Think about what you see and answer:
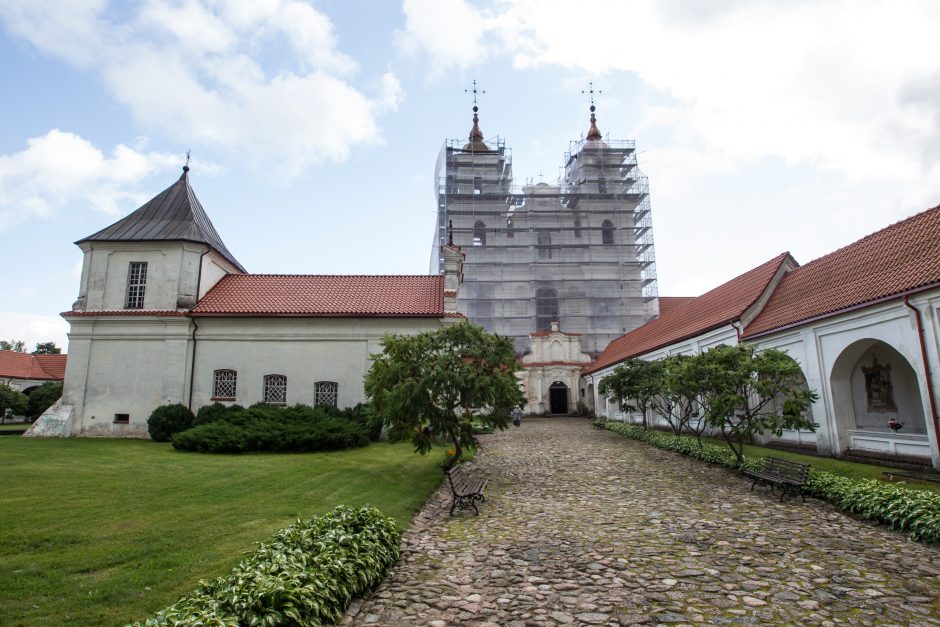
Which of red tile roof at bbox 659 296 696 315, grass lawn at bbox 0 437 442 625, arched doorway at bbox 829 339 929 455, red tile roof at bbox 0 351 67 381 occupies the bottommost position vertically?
grass lawn at bbox 0 437 442 625

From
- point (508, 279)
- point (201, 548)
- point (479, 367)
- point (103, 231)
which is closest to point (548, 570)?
point (201, 548)

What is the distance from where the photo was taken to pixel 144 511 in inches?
332

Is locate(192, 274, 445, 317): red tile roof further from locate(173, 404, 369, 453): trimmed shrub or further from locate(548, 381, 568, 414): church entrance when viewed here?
locate(548, 381, 568, 414): church entrance

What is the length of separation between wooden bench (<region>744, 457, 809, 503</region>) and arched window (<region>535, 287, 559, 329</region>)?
104ft

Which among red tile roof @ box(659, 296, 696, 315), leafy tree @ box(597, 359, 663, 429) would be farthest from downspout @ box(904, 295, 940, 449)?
red tile roof @ box(659, 296, 696, 315)

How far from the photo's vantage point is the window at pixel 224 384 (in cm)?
2138

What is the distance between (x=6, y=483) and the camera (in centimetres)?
1050

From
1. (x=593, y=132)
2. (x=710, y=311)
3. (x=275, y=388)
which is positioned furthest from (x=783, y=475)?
(x=593, y=132)

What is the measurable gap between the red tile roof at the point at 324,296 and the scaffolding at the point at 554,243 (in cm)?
1707

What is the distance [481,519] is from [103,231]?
22.7m

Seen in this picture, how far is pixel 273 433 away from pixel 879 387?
18.2 metres

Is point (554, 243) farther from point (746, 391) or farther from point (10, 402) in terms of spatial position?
point (10, 402)

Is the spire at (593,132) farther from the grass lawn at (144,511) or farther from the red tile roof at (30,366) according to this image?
the red tile roof at (30,366)

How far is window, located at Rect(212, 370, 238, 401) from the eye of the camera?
21375mm
